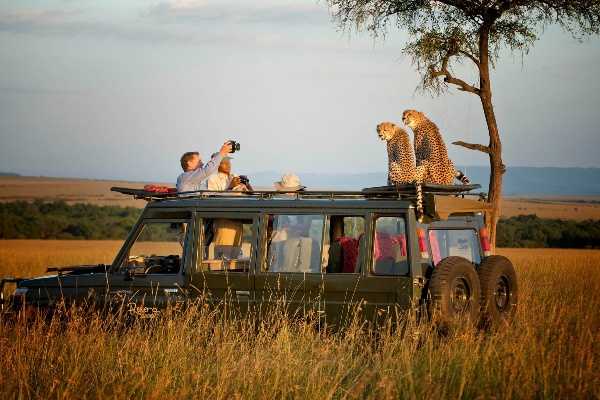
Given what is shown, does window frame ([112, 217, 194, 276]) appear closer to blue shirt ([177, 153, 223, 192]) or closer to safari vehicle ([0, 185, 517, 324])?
safari vehicle ([0, 185, 517, 324])

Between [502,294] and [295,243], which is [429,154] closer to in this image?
[502,294]

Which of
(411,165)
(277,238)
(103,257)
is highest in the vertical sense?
(411,165)

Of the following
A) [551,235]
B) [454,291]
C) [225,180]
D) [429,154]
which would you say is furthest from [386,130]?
[551,235]

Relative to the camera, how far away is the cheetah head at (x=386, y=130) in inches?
462

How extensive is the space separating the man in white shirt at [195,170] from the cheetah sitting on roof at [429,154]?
214 centimetres

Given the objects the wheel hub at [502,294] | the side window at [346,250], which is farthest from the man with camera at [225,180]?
the wheel hub at [502,294]

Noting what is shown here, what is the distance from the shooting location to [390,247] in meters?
9.54

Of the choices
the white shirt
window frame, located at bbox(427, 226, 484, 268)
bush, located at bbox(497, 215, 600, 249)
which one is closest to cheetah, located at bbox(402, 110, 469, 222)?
window frame, located at bbox(427, 226, 484, 268)

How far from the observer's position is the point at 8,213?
59.8 m

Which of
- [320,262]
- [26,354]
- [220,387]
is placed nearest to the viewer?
[220,387]

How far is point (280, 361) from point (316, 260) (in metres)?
1.64

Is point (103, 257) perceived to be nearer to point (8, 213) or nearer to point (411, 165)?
point (411, 165)

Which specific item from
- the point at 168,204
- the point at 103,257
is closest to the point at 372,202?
the point at 168,204

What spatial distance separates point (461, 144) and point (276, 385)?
12.7 m
